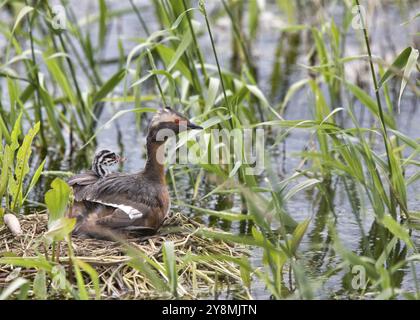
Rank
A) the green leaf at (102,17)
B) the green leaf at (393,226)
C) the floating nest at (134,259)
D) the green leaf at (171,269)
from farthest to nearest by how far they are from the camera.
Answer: the green leaf at (102,17)
the floating nest at (134,259)
the green leaf at (171,269)
the green leaf at (393,226)

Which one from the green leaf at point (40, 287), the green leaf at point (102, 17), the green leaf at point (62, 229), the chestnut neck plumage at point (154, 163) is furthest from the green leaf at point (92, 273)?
the green leaf at point (102, 17)

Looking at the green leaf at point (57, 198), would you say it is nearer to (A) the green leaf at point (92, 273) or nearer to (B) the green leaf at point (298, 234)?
(A) the green leaf at point (92, 273)

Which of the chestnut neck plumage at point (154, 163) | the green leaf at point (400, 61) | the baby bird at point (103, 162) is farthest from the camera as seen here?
the baby bird at point (103, 162)

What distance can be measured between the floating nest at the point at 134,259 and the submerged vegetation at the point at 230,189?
1 cm

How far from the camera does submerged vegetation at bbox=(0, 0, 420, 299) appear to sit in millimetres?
5406

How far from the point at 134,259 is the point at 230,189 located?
210 cm

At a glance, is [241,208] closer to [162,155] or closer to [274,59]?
[162,155]

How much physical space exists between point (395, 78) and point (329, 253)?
14.0ft

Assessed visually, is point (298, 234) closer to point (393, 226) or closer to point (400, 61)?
point (393, 226)

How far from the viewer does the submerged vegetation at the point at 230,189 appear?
5.41 metres

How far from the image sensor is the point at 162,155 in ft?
21.7

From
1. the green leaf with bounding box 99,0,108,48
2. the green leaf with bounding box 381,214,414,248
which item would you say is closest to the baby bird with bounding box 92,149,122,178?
the green leaf with bounding box 381,214,414,248

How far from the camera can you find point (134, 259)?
5207 mm

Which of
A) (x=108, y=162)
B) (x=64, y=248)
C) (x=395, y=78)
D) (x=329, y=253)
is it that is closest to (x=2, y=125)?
(x=108, y=162)
